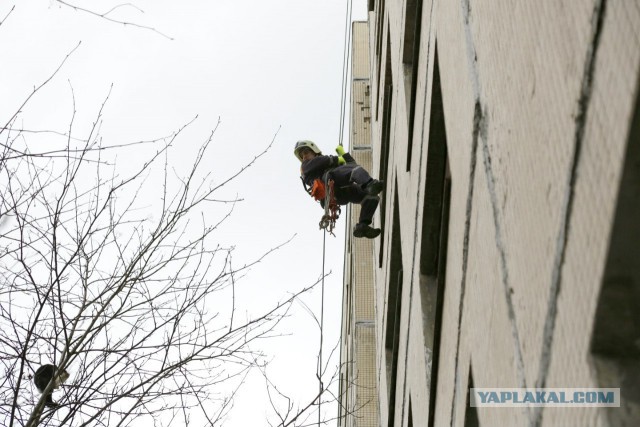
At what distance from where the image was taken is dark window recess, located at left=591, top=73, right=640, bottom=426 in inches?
67.4

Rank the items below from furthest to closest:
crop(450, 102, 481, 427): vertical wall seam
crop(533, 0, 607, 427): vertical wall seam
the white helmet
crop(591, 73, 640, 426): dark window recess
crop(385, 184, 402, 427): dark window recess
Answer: the white helmet
crop(385, 184, 402, 427): dark window recess
crop(450, 102, 481, 427): vertical wall seam
crop(533, 0, 607, 427): vertical wall seam
crop(591, 73, 640, 426): dark window recess

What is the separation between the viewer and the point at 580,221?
76.7 inches

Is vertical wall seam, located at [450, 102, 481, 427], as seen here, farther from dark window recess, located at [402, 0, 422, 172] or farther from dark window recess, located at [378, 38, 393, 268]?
dark window recess, located at [378, 38, 393, 268]

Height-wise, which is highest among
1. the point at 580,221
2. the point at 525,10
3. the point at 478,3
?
the point at 478,3

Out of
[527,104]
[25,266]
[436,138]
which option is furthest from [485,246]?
[25,266]

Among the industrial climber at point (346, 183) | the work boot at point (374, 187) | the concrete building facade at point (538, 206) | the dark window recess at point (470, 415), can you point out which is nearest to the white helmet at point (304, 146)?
the industrial climber at point (346, 183)

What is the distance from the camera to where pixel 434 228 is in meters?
5.53

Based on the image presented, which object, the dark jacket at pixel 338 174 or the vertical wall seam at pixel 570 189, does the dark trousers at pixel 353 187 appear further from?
the vertical wall seam at pixel 570 189

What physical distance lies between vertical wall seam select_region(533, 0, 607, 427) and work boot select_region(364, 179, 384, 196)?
664 cm

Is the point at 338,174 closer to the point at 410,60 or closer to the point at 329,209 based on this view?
the point at 329,209

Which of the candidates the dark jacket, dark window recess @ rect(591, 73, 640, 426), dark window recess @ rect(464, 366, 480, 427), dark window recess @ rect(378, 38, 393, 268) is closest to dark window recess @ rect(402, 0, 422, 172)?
dark window recess @ rect(378, 38, 393, 268)

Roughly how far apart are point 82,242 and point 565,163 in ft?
15.1

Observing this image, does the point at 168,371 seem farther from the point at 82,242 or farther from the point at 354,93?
the point at 354,93

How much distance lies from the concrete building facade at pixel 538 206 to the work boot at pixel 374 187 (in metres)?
3.96
